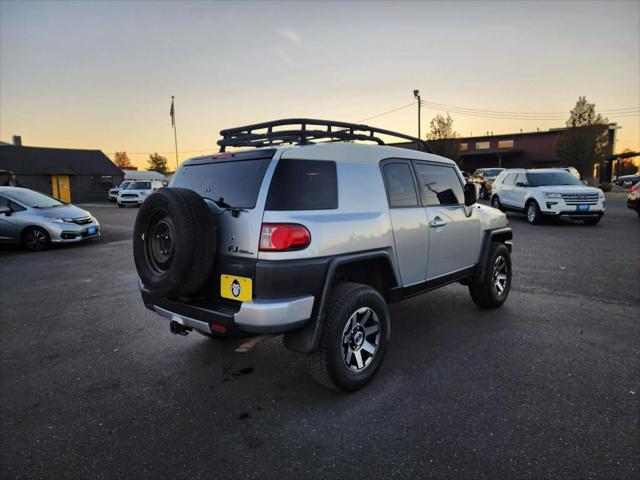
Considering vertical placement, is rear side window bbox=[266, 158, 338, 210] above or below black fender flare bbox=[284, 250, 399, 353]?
above

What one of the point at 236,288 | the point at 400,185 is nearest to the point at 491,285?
the point at 400,185

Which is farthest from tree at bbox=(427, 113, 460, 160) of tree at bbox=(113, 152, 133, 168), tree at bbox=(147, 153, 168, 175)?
tree at bbox=(113, 152, 133, 168)

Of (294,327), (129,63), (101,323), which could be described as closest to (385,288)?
(294,327)

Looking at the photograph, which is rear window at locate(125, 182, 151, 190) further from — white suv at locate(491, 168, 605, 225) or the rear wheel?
white suv at locate(491, 168, 605, 225)

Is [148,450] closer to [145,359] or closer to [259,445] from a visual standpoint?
[259,445]

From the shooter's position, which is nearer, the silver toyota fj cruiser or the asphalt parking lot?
the asphalt parking lot

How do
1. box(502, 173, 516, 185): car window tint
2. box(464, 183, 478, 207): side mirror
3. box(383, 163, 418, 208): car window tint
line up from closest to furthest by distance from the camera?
box(383, 163, 418, 208): car window tint
box(464, 183, 478, 207): side mirror
box(502, 173, 516, 185): car window tint

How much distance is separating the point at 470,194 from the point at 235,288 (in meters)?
2.97

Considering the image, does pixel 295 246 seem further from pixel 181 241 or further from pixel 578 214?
pixel 578 214

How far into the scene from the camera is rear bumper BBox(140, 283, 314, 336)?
2588 millimetres

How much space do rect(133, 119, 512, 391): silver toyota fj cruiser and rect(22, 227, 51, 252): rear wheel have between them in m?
8.57

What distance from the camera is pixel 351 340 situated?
311 centimetres

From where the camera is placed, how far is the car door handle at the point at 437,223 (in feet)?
12.7

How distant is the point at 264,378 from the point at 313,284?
1134 millimetres
